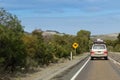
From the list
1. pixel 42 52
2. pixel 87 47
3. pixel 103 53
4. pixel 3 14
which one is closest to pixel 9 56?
pixel 3 14

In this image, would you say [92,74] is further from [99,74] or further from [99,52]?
[99,52]

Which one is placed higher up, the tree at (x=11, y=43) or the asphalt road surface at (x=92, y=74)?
the tree at (x=11, y=43)

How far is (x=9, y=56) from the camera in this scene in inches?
906

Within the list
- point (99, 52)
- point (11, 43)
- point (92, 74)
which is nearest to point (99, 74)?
point (92, 74)

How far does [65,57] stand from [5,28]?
31.8m

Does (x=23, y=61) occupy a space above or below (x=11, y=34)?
below

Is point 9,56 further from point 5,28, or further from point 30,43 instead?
point 30,43

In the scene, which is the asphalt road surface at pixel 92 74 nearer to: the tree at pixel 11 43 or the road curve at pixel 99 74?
the road curve at pixel 99 74

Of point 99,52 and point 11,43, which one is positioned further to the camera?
point 99,52

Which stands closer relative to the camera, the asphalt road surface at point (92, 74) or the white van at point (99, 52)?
the asphalt road surface at point (92, 74)

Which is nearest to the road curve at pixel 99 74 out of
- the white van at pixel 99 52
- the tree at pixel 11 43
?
Answer: the tree at pixel 11 43

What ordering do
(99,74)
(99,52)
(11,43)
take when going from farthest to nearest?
(99,52)
(99,74)
(11,43)

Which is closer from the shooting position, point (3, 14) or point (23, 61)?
point (3, 14)

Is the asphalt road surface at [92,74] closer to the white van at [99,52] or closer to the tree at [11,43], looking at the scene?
the tree at [11,43]
